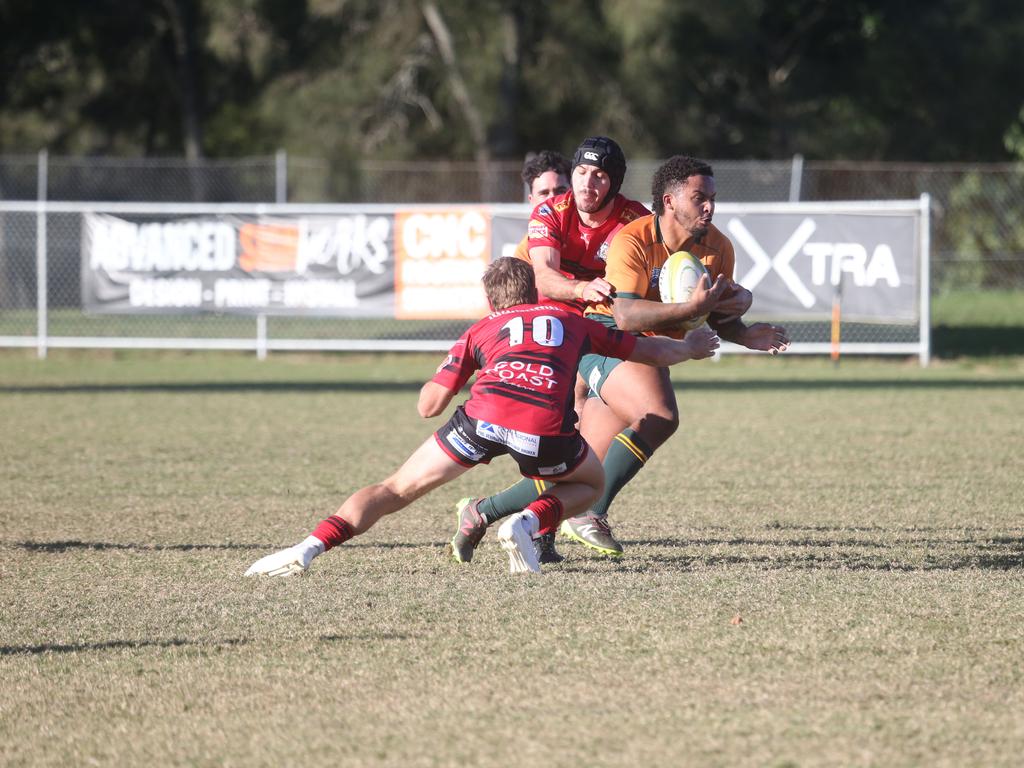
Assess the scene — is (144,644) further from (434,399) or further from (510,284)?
(510,284)

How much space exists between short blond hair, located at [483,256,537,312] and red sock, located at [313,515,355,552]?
1.07 meters

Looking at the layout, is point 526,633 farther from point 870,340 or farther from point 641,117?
point 641,117

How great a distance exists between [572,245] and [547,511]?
56.2 inches

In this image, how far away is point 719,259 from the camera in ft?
20.8

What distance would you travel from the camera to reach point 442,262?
17.4 metres

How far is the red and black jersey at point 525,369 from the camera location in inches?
214

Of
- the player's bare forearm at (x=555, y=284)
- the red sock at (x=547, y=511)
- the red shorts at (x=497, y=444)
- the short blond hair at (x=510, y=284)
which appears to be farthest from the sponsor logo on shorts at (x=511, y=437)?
the player's bare forearm at (x=555, y=284)

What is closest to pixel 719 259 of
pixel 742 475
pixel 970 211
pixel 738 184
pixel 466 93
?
pixel 742 475

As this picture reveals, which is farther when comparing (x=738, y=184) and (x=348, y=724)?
(x=738, y=184)

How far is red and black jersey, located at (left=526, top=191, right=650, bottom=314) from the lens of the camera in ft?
21.1

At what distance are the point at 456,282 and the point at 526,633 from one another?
12801 millimetres

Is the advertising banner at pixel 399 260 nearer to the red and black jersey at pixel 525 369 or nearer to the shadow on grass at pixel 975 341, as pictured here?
the shadow on grass at pixel 975 341

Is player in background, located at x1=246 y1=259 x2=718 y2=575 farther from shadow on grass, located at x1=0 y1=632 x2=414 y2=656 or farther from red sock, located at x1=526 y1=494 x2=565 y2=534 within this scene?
shadow on grass, located at x1=0 y1=632 x2=414 y2=656

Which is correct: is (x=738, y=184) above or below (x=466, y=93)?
below
